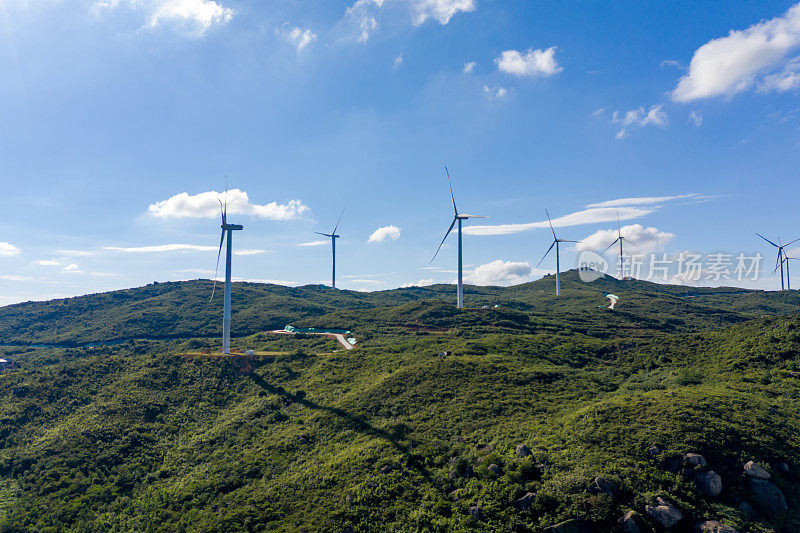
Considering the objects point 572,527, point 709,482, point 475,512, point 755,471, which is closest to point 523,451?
point 475,512

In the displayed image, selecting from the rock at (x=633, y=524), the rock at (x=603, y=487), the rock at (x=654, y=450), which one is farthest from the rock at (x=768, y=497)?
the rock at (x=603, y=487)

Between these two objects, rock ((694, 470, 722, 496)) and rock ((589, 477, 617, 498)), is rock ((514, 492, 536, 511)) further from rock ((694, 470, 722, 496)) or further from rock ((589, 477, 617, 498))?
rock ((694, 470, 722, 496))

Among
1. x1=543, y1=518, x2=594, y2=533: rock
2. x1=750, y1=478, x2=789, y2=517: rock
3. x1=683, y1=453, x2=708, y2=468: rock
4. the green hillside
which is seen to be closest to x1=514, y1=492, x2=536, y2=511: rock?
the green hillside

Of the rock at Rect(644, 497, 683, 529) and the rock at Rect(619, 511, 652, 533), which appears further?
the rock at Rect(644, 497, 683, 529)

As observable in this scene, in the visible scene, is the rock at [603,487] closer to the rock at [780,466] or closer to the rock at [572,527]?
the rock at [572,527]

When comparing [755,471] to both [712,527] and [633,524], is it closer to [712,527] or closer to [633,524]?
[712,527]
